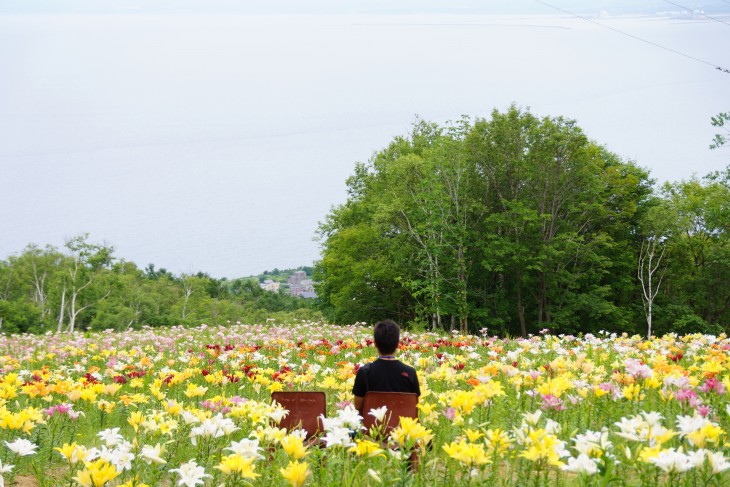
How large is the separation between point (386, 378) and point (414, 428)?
6.76 ft

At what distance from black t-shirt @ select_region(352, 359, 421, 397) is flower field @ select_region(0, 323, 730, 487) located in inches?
11.2

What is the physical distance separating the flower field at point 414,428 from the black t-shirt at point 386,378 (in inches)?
11.2

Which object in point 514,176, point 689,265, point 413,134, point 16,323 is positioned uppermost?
point 413,134

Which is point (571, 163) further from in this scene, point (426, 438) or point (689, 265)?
point (426, 438)

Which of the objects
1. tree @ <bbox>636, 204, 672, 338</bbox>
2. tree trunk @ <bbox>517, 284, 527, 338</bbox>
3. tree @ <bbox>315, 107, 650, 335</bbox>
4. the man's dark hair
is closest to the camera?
the man's dark hair

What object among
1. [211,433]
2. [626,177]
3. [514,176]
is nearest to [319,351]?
[211,433]

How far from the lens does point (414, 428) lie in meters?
3.21

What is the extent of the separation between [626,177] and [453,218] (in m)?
14.5

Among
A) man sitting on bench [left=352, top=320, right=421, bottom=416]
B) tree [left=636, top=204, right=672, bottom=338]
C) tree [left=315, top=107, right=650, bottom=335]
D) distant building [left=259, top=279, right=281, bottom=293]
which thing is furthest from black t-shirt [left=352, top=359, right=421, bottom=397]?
distant building [left=259, top=279, right=281, bottom=293]

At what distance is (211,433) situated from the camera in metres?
3.73

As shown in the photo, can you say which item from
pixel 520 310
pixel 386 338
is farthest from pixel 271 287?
pixel 386 338

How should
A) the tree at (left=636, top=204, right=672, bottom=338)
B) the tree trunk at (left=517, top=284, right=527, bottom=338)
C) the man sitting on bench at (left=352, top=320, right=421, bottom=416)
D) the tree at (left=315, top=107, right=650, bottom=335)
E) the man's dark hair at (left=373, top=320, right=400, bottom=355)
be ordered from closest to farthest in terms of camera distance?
the man sitting on bench at (left=352, top=320, right=421, bottom=416) → the man's dark hair at (left=373, top=320, right=400, bottom=355) → the tree at (left=315, top=107, right=650, bottom=335) → the tree trunk at (left=517, top=284, right=527, bottom=338) → the tree at (left=636, top=204, right=672, bottom=338)

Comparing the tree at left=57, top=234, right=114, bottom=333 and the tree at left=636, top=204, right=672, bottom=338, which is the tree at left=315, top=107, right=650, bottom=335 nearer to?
the tree at left=636, top=204, right=672, bottom=338

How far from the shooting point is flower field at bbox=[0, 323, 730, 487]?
3.08 m
